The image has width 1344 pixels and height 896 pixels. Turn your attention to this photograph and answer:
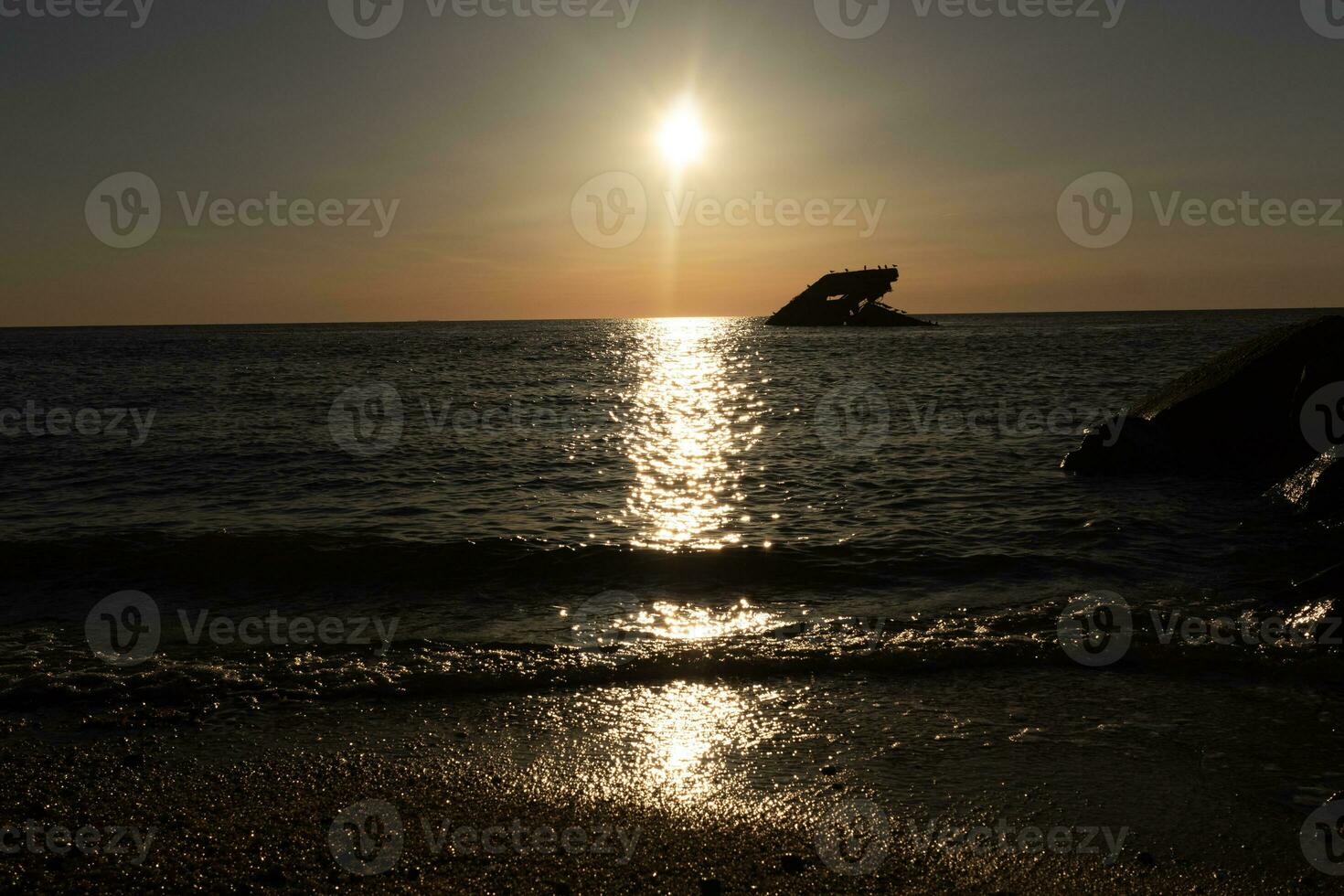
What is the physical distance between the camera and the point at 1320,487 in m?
11.5

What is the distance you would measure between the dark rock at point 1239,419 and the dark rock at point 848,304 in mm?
85986

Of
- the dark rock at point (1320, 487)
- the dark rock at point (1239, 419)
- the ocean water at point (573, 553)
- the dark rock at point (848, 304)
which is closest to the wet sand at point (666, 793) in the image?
the ocean water at point (573, 553)

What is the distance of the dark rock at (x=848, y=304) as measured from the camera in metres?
100

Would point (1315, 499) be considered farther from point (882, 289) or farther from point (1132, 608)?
point (882, 289)

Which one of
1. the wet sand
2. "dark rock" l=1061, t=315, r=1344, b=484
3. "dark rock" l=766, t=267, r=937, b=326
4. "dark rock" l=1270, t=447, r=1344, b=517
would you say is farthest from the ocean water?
"dark rock" l=766, t=267, r=937, b=326

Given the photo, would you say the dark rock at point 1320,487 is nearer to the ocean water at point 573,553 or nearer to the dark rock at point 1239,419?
the ocean water at point 573,553

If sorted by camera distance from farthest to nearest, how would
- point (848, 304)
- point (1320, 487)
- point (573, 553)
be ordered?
point (848, 304) → point (1320, 487) → point (573, 553)

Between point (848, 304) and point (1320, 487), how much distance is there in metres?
97.7

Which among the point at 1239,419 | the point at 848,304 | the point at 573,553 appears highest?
the point at 848,304

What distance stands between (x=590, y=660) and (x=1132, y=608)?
5.29 m

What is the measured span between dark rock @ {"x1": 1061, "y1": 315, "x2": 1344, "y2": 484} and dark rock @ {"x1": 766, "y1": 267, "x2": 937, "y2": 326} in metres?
86.0

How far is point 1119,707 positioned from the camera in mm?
5906

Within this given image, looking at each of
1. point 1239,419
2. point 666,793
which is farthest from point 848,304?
point 666,793

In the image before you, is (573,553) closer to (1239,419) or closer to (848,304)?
(1239,419)
